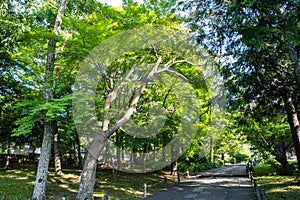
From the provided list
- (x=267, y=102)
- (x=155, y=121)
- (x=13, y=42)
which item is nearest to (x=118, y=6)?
(x=13, y=42)

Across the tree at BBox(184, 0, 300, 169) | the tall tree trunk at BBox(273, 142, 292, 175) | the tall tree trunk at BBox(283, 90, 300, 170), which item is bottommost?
the tall tree trunk at BBox(273, 142, 292, 175)

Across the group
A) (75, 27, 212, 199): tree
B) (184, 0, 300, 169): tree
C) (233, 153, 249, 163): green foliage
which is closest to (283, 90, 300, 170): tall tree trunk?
(184, 0, 300, 169): tree

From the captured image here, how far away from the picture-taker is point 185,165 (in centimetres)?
2367

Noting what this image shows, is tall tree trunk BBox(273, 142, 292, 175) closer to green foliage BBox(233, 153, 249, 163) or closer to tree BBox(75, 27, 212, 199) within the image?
tree BBox(75, 27, 212, 199)

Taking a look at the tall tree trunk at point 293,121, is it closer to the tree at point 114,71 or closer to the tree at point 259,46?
the tree at point 259,46

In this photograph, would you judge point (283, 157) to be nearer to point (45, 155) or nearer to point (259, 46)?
point (259, 46)

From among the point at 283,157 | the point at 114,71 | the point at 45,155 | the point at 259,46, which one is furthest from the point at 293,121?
the point at 45,155

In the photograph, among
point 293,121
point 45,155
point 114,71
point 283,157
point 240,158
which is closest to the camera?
point 45,155

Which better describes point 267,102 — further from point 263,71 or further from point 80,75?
point 80,75

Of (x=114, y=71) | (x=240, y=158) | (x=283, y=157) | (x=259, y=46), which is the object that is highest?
(x=114, y=71)

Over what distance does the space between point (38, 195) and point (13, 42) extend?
6.35m

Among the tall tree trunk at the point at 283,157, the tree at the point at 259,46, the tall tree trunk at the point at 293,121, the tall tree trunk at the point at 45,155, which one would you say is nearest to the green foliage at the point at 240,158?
the tall tree trunk at the point at 283,157

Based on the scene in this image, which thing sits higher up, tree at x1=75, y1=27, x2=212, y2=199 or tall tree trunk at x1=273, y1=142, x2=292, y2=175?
tree at x1=75, y1=27, x2=212, y2=199

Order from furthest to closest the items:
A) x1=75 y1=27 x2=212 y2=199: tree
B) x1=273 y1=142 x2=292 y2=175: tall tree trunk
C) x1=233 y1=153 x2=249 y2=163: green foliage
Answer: x1=233 y1=153 x2=249 y2=163: green foliage
x1=273 y1=142 x2=292 y2=175: tall tree trunk
x1=75 y1=27 x2=212 y2=199: tree
